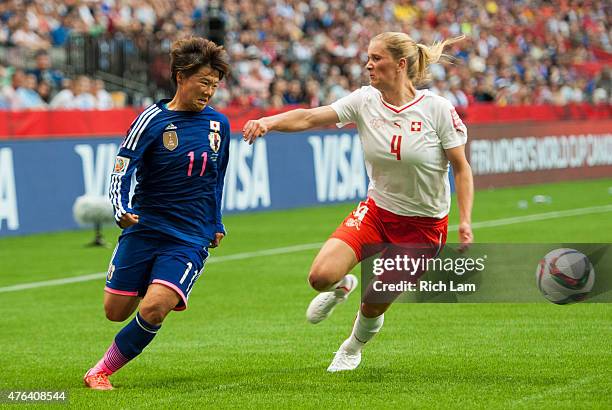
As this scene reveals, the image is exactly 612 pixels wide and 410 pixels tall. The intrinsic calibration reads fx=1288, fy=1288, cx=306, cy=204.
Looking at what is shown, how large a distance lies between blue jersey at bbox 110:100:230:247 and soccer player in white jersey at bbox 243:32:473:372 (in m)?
0.42

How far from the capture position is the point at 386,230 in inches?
319

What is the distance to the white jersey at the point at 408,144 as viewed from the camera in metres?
7.96

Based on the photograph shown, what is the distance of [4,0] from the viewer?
2277cm

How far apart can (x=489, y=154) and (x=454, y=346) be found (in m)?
19.6

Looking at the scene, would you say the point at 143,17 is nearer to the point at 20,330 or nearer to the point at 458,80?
the point at 458,80

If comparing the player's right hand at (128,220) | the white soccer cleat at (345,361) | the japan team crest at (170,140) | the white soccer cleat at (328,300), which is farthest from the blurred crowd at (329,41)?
the player's right hand at (128,220)

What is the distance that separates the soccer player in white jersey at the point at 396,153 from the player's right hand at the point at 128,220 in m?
1.03

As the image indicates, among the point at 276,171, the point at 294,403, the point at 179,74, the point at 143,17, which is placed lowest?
the point at 276,171

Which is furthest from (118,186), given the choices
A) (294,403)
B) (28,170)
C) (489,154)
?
(489,154)

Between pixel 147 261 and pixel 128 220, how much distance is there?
1.27 feet

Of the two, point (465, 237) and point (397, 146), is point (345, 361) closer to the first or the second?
point (465, 237)

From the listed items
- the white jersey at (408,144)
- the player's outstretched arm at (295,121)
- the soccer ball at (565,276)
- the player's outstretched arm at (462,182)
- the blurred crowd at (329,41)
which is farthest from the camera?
the blurred crowd at (329,41)

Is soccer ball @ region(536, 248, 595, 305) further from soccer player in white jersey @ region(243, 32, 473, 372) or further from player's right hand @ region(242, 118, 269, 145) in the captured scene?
player's right hand @ region(242, 118, 269, 145)

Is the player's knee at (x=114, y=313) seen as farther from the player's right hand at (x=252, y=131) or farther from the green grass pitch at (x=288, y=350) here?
the player's right hand at (x=252, y=131)
